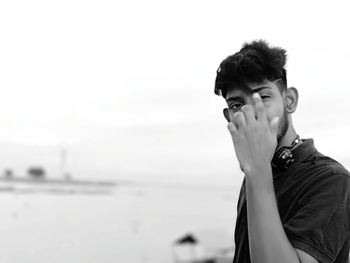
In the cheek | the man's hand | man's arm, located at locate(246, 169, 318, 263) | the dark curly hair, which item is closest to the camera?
man's arm, located at locate(246, 169, 318, 263)

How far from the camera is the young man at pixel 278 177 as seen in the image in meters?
1.44

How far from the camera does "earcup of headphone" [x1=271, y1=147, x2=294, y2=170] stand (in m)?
1.68

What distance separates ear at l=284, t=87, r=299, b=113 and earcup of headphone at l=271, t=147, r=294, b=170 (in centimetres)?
16

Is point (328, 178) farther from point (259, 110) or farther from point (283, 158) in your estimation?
point (259, 110)

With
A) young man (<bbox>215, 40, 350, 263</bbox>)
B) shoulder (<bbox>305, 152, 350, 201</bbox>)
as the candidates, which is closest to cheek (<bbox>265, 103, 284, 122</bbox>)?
young man (<bbox>215, 40, 350, 263</bbox>)

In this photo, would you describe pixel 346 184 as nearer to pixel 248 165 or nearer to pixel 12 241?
Answer: pixel 248 165

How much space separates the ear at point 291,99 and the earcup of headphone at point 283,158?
0.16 metres

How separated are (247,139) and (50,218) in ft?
240

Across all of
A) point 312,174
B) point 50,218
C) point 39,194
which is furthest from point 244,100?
point 39,194

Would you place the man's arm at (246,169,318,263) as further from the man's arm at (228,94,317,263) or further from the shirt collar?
the shirt collar

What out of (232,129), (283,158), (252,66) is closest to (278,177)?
(283,158)

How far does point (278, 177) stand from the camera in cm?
173

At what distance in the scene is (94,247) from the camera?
40969 millimetres

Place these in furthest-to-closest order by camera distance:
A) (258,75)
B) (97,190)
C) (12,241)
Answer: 1. (97,190)
2. (12,241)
3. (258,75)
